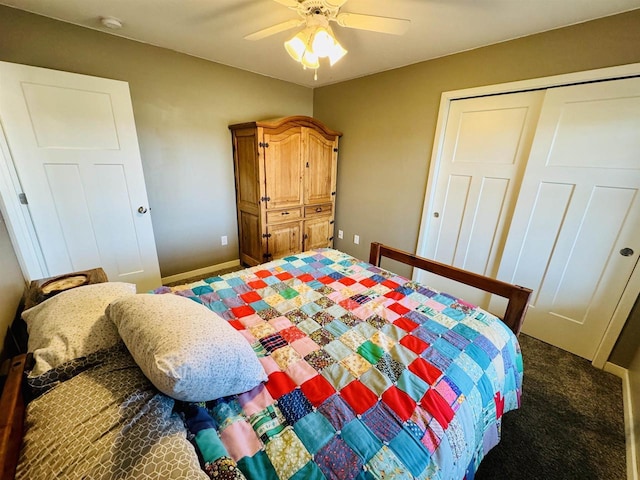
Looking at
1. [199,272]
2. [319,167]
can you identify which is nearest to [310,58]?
[319,167]

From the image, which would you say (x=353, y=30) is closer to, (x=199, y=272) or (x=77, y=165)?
(x=77, y=165)

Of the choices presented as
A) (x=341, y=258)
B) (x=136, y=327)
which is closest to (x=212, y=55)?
(x=341, y=258)

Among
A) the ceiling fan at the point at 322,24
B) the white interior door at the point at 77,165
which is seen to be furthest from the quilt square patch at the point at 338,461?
the white interior door at the point at 77,165

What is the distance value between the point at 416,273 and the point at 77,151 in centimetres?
337

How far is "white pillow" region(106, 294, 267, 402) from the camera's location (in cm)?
72

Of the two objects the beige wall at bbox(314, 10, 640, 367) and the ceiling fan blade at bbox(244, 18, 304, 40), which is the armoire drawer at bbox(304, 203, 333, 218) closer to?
the beige wall at bbox(314, 10, 640, 367)

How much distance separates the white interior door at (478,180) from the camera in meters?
2.11

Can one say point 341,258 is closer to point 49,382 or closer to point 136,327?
point 136,327

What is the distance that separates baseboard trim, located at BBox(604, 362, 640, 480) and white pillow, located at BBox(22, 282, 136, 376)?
Answer: 2436mm

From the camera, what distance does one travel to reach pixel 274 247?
3.05m

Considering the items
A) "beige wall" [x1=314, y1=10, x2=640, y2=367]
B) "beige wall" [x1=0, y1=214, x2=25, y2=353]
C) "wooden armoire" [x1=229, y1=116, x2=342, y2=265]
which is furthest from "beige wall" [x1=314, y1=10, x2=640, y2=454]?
"beige wall" [x1=0, y1=214, x2=25, y2=353]

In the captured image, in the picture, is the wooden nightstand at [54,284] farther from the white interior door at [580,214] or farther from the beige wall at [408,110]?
the white interior door at [580,214]

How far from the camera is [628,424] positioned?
58.0 inches

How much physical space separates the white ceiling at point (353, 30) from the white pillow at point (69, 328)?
74.5 inches
